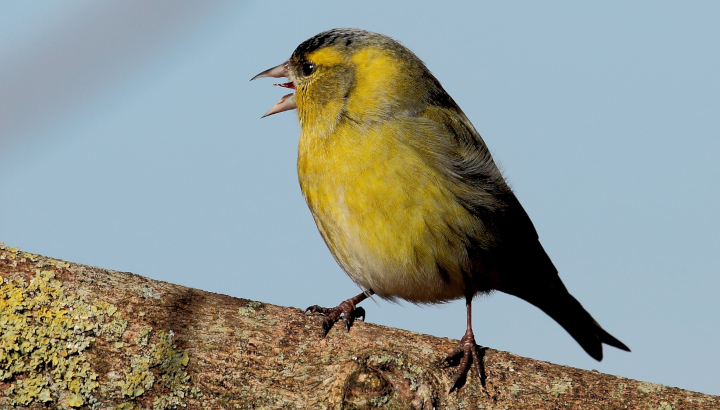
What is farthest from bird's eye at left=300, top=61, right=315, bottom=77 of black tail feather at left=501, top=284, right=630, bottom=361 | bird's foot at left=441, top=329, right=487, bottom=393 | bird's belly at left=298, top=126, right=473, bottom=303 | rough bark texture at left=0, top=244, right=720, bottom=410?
bird's foot at left=441, top=329, right=487, bottom=393

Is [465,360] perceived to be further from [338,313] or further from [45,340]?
[45,340]

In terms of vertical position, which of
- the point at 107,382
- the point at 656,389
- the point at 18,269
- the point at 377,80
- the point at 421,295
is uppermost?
the point at 377,80

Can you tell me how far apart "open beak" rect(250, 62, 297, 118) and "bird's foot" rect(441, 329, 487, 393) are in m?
1.91

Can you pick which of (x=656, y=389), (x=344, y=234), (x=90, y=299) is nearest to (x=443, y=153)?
(x=344, y=234)

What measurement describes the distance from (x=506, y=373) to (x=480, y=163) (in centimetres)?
157

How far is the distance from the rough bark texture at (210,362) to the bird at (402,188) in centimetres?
19

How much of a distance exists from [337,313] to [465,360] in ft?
2.25

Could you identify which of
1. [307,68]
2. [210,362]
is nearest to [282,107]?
[307,68]

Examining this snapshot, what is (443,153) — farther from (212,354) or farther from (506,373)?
(212,354)

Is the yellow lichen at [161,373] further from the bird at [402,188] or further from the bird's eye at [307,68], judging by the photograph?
the bird's eye at [307,68]

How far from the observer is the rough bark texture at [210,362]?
8.83 ft

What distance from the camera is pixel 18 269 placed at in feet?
9.66

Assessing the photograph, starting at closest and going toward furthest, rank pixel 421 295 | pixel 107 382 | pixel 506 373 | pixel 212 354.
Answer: pixel 107 382, pixel 212 354, pixel 506 373, pixel 421 295

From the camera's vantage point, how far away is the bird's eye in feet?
14.6
